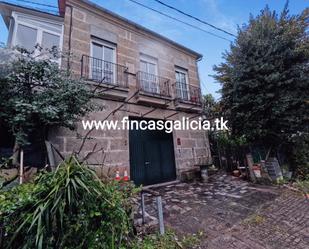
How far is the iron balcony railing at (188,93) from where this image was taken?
8.61m

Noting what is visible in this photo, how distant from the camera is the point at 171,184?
6965 millimetres

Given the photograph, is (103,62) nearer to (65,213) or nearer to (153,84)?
A: (153,84)

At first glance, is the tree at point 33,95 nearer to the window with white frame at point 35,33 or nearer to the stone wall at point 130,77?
the stone wall at point 130,77

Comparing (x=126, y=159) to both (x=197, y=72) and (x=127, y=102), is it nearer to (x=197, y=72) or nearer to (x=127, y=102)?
(x=127, y=102)

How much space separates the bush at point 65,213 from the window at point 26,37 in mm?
4916

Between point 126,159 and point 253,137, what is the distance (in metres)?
5.38

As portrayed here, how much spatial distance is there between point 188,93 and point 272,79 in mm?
3682

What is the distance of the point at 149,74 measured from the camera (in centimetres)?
768

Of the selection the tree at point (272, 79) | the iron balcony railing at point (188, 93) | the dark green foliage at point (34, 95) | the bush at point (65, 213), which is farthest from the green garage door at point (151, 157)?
the bush at point (65, 213)

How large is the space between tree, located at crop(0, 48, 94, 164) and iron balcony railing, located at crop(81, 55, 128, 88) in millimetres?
1413

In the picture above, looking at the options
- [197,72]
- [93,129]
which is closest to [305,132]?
[197,72]

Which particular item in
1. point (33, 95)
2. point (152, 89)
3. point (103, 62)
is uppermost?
point (103, 62)

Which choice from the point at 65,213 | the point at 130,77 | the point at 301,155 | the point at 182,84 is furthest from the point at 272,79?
the point at 65,213

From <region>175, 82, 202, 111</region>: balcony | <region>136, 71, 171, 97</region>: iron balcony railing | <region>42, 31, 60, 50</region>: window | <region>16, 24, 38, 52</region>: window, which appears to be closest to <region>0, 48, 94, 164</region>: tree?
<region>16, 24, 38, 52</region>: window
